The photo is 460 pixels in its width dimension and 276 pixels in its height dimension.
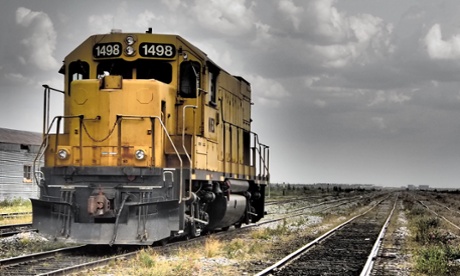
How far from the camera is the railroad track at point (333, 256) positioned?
10.2 meters

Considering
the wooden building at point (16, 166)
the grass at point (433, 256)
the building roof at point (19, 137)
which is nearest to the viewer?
the grass at point (433, 256)

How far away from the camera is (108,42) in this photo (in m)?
12.6

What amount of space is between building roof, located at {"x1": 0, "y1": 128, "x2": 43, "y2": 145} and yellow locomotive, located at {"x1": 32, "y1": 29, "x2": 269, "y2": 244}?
20.0 metres

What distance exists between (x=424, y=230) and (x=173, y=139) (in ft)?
28.7

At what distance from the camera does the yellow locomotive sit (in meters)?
11.3

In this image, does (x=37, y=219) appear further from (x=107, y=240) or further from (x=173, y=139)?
(x=173, y=139)

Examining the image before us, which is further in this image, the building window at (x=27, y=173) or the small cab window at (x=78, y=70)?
the building window at (x=27, y=173)

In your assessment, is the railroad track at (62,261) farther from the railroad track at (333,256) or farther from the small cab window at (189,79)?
the small cab window at (189,79)

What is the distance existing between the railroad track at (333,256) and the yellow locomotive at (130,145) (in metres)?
2.37

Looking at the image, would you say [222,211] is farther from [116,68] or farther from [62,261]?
[62,261]

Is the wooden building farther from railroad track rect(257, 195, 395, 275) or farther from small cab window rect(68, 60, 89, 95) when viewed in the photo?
small cab window rect(68, 60, 89, 95)

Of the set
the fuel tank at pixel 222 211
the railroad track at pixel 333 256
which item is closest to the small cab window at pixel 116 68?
the fuel tank at pixel 222 211

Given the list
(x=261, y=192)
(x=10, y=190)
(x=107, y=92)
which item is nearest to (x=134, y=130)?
(x=107, y=92)

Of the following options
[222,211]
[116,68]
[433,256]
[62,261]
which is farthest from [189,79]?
[433,256]
